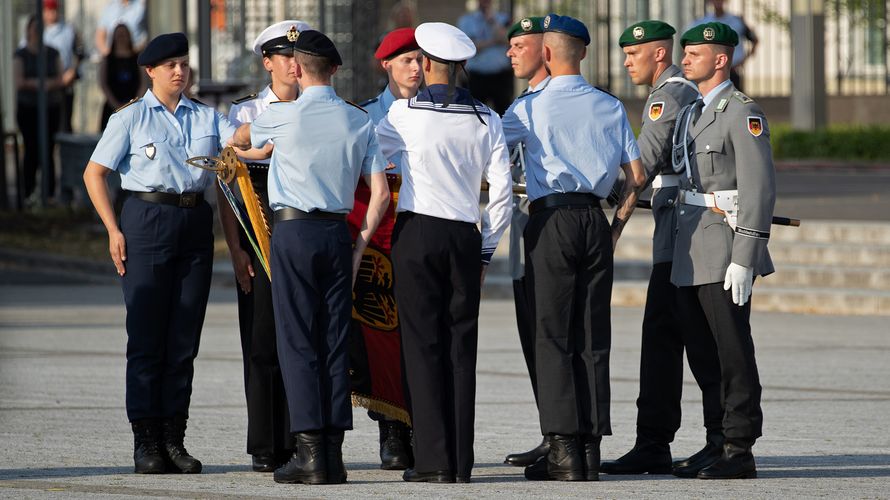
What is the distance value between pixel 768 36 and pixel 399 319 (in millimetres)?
22500

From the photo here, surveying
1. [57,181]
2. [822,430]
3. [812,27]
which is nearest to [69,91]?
[57,181]

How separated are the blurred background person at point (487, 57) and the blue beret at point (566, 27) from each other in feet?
40.7

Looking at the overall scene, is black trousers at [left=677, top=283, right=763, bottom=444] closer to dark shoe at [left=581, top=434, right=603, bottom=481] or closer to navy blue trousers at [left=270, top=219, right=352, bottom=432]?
dark shoe at [left=581, top=434, right=603, bottom=481]

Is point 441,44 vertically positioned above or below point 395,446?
above

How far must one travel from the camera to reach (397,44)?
7.12 m

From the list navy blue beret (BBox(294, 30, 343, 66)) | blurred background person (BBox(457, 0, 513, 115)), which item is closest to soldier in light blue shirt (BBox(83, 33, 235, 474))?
navy blue beret (BBox(294, 30, 343, 66))

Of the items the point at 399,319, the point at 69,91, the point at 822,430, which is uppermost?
the point at 69,91

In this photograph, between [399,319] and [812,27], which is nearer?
[399,319]

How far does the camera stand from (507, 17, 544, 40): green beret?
24.6 feet

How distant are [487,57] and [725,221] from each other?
12.7m

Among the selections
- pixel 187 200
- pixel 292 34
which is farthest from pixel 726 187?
pixel 187 200

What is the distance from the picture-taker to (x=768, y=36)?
1120 inches

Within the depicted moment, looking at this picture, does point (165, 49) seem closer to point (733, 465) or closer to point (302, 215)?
point (302, 215)

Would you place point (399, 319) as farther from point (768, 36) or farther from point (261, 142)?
point (768, 36)
